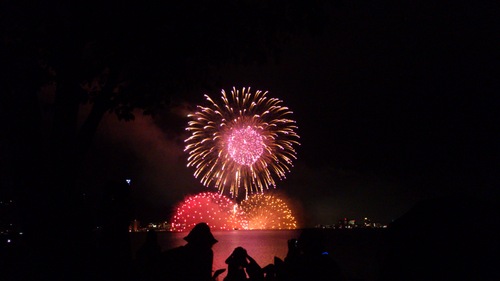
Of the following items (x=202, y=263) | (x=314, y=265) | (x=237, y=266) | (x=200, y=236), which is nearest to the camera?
(x=314, y=265)

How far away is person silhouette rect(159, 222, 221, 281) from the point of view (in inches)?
210

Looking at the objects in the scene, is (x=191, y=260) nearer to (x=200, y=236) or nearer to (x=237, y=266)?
(x=200, y=236)

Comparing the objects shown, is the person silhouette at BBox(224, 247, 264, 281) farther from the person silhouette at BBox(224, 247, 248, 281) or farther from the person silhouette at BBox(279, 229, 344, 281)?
the person silhouette at BBox(279, 229, 344, 281)

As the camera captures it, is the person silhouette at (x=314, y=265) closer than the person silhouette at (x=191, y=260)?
Yes

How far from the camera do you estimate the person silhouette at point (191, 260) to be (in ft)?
17.5

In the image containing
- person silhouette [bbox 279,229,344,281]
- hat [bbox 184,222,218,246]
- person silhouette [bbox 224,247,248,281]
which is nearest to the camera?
person silhouette [bbox 279,229,344,281]

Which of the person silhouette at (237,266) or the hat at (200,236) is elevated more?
the hat at (200,236)

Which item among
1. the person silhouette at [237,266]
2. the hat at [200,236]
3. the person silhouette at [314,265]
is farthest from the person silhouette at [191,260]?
the person silhouette at [237,266]

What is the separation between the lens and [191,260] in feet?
18.0

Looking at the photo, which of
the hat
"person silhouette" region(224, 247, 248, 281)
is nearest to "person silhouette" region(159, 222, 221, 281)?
the hat

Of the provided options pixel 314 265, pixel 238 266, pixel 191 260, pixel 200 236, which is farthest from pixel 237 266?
pixel 314 265

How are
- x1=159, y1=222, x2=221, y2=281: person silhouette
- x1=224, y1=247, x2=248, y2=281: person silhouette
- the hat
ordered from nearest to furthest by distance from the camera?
x1=159, y1=222, x2=221, y2=281: person silhouette
the hat
x1=224, y1=247, x2=248, y2=281: person silhouette

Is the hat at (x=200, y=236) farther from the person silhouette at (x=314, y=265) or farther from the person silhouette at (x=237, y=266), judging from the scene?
the person silhouette at (x=237, y=266)

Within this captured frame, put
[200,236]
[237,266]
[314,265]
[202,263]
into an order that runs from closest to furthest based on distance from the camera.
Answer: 1. [314,265]
2. [202,263]
3. [200,236]
4. [237,266]
